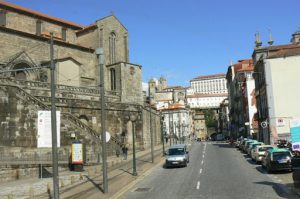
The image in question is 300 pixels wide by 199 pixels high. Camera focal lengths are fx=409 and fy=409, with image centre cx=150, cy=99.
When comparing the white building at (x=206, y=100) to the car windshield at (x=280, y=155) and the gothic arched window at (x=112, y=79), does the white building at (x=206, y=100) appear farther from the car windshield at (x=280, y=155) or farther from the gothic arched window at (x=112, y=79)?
the car windshield at (x=280, y=155)

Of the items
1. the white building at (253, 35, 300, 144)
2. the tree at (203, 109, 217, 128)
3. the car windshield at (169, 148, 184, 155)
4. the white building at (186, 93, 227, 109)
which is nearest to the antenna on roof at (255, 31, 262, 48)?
the white building at (253, 35, 300, 144)

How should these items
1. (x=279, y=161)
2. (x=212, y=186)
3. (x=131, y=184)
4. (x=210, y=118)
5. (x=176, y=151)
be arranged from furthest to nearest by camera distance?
1. (x=210, y=118)
2. (x=176, y=151)
3. (x=279, y=161)
4. (x=131, y=184)
5. (x=212, y=186)

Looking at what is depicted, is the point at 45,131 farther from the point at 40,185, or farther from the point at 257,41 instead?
the point at 257,41

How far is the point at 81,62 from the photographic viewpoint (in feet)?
191

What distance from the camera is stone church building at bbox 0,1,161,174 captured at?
32938 millimetres

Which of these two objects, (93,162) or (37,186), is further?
(93,162)

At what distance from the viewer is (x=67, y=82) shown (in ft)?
171

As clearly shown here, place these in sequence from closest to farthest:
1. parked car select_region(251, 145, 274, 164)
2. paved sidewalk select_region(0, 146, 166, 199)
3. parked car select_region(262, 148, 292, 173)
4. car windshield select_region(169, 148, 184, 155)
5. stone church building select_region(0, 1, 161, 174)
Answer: paved sidewalk select_region(0, 146, 166, 199), parked car select_region(262, 148, 292, 173), parked car select_region(251, 145, 274, 164), stone church building select_region(0, 1, 161, 174), car windshield select_region(169, 148, 184, 155)

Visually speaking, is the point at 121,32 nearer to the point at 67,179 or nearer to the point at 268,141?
the point at 268,141

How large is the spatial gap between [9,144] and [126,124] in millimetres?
24131

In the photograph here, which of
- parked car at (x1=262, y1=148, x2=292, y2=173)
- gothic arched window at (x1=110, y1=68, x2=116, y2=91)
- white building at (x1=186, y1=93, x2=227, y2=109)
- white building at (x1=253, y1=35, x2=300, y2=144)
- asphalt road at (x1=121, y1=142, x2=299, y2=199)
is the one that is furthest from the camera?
white building at (x1=186, y1=93, x2=227, y2=109)

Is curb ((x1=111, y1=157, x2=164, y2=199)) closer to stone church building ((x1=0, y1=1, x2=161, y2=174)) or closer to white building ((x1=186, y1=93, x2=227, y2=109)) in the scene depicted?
stone church building ((x1=0, y1=1, x2=161, y2=174))

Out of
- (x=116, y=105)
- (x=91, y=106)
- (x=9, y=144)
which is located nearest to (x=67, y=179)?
(x=9, y=144)

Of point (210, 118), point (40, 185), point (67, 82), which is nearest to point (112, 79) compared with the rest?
point (67, 82)
